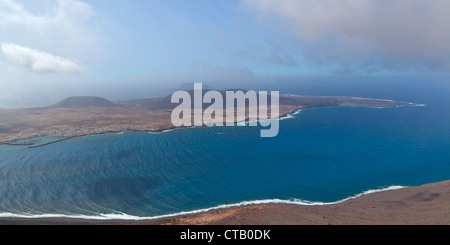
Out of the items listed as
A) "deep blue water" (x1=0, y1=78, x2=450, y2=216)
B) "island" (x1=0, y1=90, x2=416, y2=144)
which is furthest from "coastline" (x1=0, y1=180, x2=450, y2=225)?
"island" (x1=0, y1=90, x2=416, y2=144)

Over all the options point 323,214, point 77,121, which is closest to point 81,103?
point 77,121

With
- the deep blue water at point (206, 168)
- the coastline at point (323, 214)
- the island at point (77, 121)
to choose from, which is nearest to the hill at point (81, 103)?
the island at point (77, 121)

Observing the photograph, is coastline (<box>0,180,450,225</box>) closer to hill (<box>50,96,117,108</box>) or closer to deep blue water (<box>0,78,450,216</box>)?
deep blue water (<box>0,78,450,216</box>)

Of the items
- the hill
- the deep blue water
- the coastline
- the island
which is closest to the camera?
the coastline

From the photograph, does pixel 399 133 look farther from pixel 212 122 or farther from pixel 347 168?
pixel 212 122

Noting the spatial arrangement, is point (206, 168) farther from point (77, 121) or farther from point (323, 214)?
point (77, 121)

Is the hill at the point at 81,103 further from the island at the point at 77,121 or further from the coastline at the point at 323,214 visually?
the coastline at the point at 323,214
